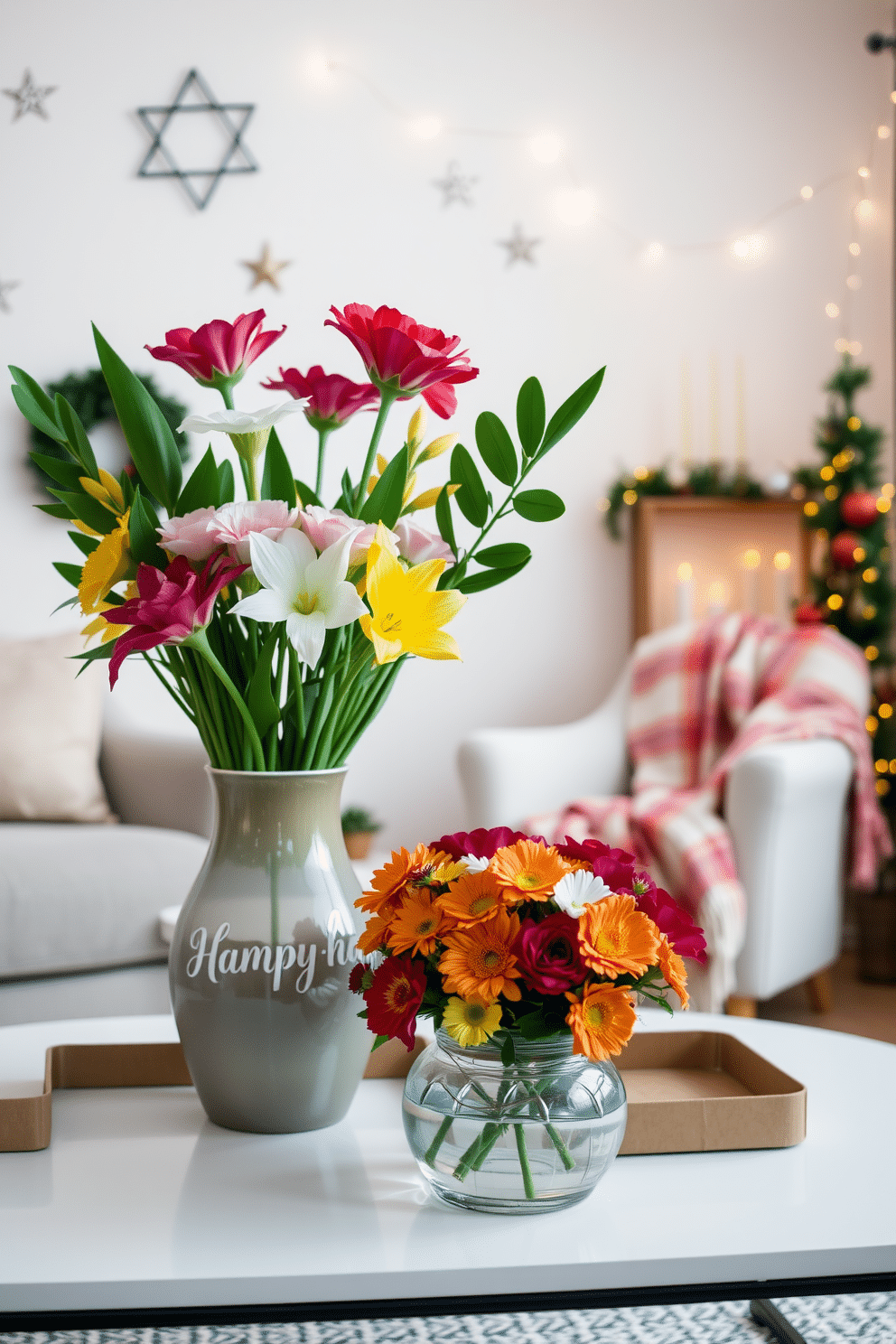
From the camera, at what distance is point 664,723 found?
9.48ft

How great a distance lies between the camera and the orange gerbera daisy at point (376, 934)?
0.82m

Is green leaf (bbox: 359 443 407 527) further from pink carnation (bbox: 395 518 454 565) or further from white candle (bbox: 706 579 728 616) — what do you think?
white candle (bbox: 706 579 728 616)

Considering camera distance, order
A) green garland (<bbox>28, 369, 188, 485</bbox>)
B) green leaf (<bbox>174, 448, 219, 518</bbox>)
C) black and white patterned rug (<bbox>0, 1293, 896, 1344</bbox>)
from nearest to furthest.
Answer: green leaf (<bbox>174, 448, 219, 518</bbox>), black and white patterned rug (<bbox>0, 1293, 896, 1344</bbox>), green garland (<bbox>28, 369, 188, 485</bbox>)

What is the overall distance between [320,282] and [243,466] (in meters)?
2.46

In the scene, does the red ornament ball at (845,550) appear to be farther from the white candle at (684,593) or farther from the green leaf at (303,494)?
the green leaf at (303,494)

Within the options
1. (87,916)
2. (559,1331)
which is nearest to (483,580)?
(559,1331)

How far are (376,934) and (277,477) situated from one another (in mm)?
352

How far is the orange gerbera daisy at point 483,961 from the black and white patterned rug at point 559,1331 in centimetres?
71

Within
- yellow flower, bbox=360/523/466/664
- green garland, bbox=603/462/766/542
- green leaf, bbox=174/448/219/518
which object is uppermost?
green garland, bbox=603/462/766/542

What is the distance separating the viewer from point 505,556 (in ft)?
3.14

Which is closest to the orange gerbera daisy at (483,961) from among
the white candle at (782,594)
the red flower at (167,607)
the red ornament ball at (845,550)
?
the red flower at (167,607)

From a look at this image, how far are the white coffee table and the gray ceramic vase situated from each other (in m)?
0.04

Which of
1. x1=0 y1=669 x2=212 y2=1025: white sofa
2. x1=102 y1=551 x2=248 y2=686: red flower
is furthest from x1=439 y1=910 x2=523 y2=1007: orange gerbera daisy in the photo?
x1=0 y1=669 x2=212 y2=1025: white sofa

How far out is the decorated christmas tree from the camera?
310cm
